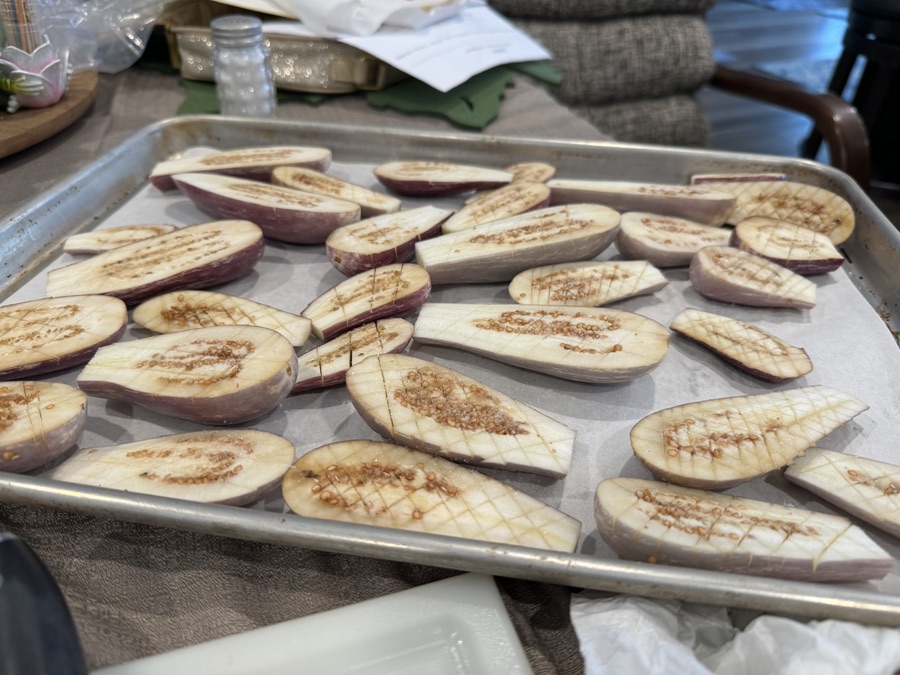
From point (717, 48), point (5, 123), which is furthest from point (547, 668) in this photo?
point (717, 48)

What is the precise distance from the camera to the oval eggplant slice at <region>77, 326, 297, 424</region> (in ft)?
3.10

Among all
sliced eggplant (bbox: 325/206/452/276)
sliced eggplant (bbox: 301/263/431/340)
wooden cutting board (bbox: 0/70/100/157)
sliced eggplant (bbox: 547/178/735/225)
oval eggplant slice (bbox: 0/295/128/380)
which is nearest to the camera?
oval eggplant slice (bbox: 0/295/128/380)

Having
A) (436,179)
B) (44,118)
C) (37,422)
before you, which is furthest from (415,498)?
(44,118)

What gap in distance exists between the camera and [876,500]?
88cm

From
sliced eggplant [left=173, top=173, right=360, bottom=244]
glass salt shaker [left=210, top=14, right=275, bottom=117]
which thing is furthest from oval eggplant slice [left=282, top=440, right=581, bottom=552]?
glass salt shaker [left=210, top=14, right=275, bottom=117]

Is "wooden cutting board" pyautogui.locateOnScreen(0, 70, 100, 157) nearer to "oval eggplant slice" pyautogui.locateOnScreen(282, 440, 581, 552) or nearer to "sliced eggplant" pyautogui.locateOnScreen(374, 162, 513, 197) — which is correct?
"sliced eggplant" pyautogui.locateOnScreen(374, 162, 513, 197)

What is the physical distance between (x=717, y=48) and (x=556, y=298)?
3.81 m

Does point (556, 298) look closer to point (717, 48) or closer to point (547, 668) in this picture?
point (547, 668)

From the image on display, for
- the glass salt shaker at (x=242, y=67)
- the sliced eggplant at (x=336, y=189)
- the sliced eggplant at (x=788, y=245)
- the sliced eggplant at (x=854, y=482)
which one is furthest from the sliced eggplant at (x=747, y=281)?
the glass salt shaker at (x=242, y=67)

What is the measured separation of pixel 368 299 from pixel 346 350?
0.12 meters

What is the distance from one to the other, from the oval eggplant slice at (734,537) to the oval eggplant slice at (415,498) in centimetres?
6

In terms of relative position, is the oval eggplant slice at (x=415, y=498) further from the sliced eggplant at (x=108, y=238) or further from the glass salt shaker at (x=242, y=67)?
the glass salt shaker at (x=242, y=67)

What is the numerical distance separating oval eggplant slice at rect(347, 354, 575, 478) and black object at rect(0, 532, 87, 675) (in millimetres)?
409

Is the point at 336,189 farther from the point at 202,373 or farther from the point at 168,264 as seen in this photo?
the point at 202,373
